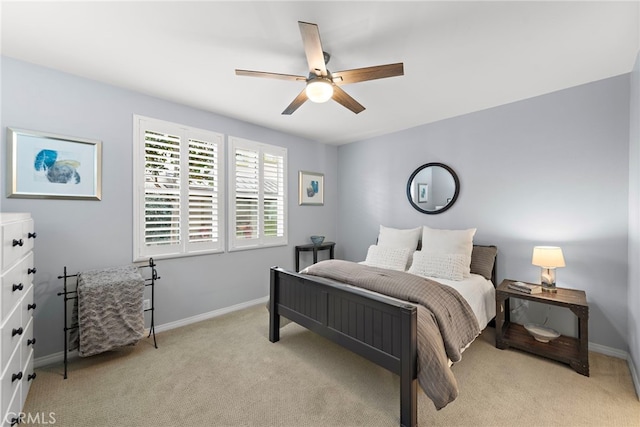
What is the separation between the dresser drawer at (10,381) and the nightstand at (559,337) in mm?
3599

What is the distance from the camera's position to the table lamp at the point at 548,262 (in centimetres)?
247

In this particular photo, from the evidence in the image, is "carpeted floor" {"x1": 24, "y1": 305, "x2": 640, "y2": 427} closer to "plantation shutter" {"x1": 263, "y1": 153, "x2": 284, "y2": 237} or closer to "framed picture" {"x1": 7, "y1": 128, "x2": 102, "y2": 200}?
"framed picture" {"x1": 7, "y1": 128, "x2": 102, "y2": 200}

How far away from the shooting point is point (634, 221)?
7.37ft

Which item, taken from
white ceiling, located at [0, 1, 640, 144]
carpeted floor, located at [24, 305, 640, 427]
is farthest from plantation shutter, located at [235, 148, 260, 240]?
carpeted floor, located at [24, 305, 640, 427]

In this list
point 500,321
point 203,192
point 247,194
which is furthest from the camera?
point 247,194

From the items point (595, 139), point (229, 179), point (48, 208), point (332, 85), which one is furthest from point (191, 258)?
point (595, 139)

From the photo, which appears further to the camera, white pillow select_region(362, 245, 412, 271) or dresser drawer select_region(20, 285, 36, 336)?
white pillow select_region(362, 245, 412, 271)

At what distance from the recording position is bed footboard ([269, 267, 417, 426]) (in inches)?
66.6

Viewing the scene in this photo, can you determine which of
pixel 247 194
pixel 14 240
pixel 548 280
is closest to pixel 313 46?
pixel 14 240

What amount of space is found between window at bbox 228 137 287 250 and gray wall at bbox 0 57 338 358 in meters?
0.26

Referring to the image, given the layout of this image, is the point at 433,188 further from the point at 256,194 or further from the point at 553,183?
the point at 256,194

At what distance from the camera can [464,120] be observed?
11.3 ft

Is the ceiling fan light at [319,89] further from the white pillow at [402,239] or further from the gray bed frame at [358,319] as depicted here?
the white pillow at [402,239]

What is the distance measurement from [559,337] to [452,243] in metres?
1.30
